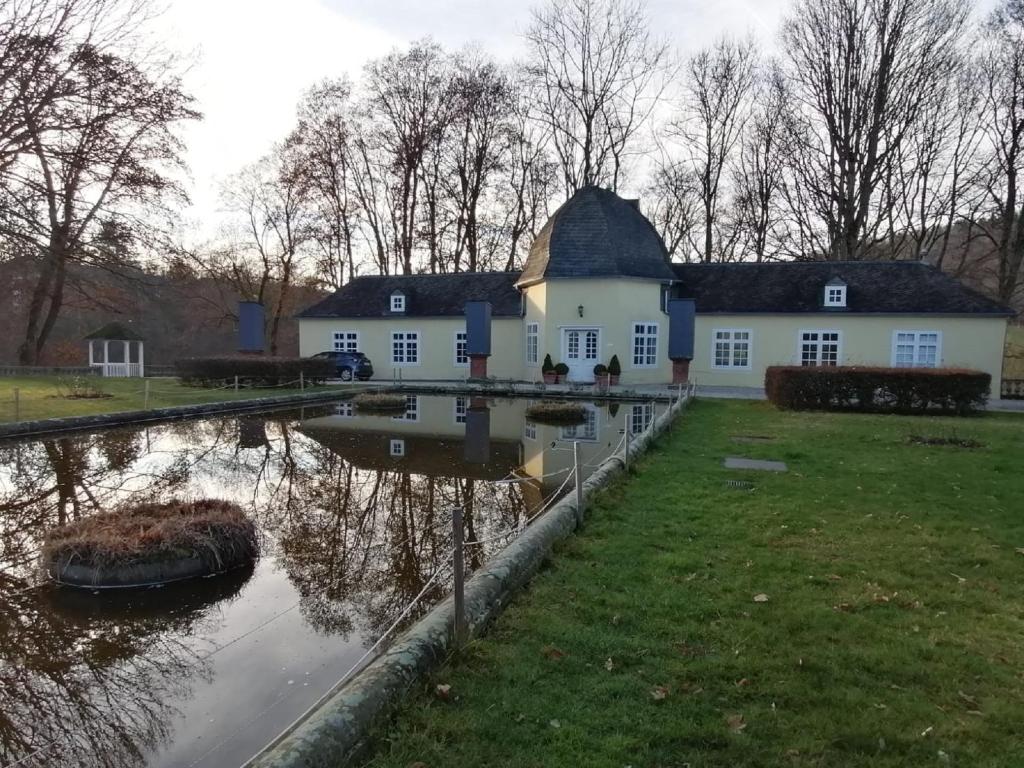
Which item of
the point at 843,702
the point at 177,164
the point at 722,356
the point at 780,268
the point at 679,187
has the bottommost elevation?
the point at 843,702

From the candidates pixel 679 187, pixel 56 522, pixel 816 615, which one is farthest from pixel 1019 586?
pixel 679 187

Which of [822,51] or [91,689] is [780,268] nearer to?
[822,51]

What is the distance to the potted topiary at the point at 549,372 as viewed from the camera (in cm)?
2466

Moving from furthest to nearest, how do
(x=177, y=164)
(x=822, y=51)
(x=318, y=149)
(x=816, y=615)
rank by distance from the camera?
1. (x=318, y=149)
2. (x=822, y=51)
3. (x=177, y=164)
4. (x=816, y=615)

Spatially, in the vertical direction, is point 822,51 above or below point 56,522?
above

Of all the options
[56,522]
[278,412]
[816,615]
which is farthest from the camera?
Answer: [278,412]

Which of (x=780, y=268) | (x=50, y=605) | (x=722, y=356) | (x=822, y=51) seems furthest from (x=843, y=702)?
(x=822, y=51)

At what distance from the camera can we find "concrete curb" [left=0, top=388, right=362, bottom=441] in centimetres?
1347

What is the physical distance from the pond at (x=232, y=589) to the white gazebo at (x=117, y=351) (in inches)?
779

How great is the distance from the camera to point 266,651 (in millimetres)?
4355

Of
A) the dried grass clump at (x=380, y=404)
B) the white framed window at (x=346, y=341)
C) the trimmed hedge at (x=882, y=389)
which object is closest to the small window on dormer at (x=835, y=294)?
the trimmed hedge at (x=882, y=389)

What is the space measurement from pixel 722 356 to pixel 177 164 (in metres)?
21.2

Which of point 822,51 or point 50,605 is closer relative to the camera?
point 50,605

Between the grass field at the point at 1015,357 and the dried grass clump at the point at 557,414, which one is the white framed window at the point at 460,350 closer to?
the dried grass clump at the point at 557,414
